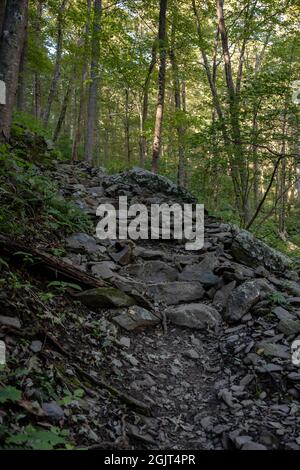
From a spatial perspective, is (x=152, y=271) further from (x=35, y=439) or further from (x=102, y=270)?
(x=35, y=439)

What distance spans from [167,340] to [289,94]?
6943 millimetres

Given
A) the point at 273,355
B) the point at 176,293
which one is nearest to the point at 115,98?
the point at 176,293

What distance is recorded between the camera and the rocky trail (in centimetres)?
335

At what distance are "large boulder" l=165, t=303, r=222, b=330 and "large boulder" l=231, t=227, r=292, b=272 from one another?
174 cm

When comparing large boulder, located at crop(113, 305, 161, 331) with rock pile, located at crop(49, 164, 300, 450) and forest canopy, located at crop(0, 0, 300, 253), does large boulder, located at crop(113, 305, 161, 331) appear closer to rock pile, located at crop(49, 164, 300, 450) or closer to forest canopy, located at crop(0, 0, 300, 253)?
rock pile, located at crop(49, 164, 300, 450)

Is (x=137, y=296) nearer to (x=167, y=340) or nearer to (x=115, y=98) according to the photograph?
(x=167, y=340)

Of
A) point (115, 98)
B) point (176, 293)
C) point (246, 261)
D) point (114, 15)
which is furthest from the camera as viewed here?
point (115, 98)

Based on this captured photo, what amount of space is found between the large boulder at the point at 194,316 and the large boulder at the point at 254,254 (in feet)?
5.71

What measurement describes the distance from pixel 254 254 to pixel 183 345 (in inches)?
110

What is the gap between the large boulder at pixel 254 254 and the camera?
6.96 m

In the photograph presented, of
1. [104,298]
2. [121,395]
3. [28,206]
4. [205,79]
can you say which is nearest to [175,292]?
[104,298]

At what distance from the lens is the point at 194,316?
17.8ft

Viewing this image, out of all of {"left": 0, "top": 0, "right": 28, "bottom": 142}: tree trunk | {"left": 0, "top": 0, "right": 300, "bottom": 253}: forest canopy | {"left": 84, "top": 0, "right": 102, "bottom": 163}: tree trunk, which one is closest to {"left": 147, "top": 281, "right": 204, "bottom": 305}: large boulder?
{"left": 0, "top": 0, "right": 300, "bottom": 253}: forest canopy

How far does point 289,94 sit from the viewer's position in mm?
8906
